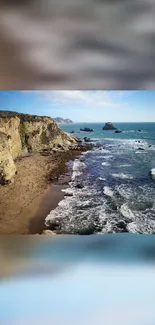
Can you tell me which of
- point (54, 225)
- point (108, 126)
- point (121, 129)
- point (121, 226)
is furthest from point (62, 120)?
point (121, 226)

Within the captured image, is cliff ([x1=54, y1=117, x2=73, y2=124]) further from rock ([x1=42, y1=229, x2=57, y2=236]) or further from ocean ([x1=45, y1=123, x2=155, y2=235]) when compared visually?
rock ([x1=42, y1=229, x2=57, y2=236])

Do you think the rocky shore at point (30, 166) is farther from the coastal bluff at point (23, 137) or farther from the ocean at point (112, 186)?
the ocean at point (112, 186)

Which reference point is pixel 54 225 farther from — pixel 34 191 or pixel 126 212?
pixel 126 212

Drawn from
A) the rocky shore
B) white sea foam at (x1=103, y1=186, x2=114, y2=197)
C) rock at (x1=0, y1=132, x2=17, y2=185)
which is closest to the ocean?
white sea foam at (x1=103, y1=186, x2=114, y2=197)
